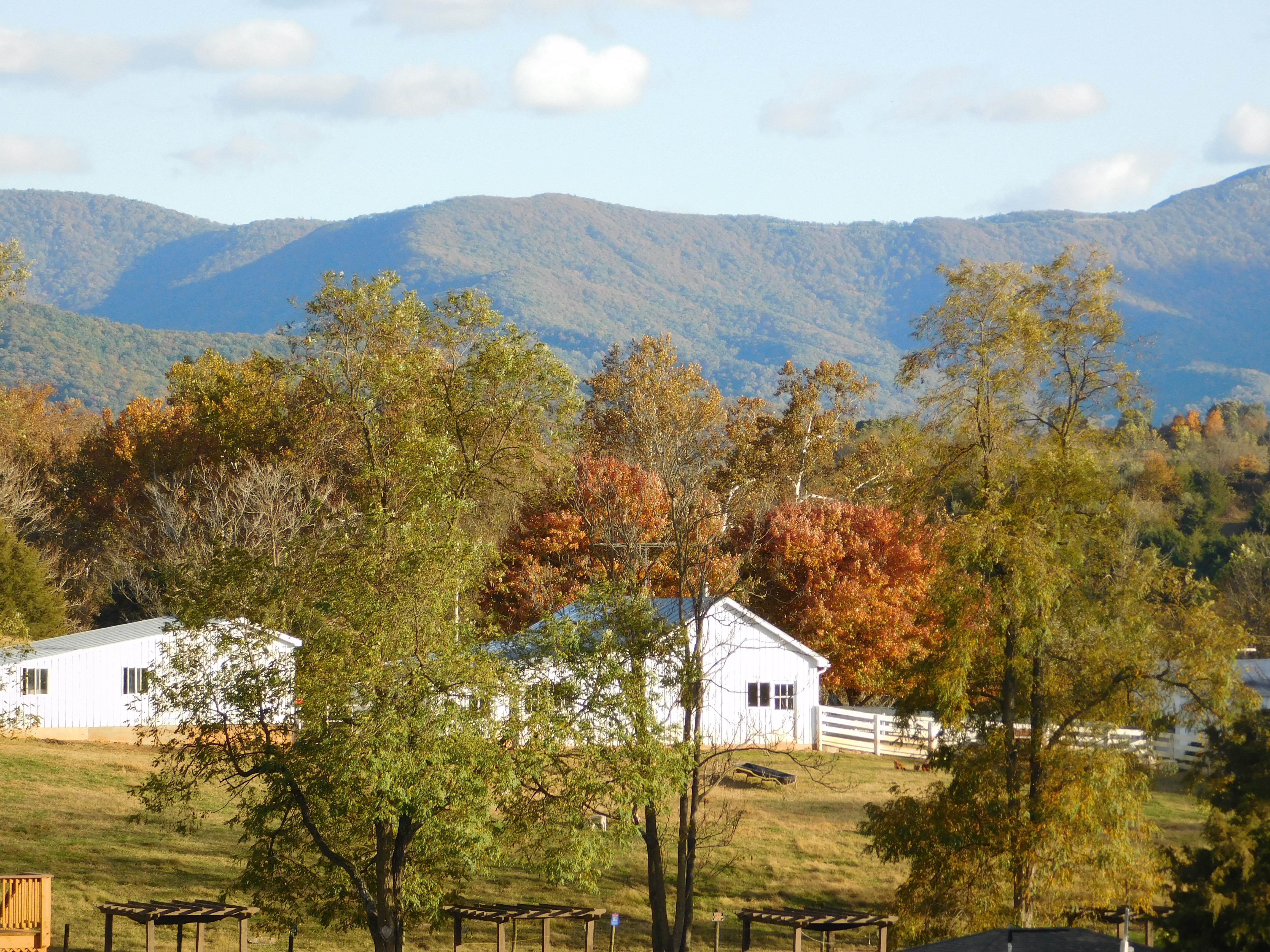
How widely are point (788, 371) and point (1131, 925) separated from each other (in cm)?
3845

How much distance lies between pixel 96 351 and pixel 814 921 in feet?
479

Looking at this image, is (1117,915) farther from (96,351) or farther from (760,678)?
(96,351)

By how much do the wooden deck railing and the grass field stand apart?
1944 mm

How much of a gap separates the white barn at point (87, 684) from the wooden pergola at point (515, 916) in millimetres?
20364

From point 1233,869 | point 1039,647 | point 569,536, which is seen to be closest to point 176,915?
point 1039,647

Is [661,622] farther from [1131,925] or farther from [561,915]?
[1131,925]

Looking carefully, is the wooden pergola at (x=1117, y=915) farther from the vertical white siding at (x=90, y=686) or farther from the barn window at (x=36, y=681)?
the barn window at (x=36, y=681)

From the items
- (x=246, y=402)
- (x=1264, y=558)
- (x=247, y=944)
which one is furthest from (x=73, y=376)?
(x=247, y=944)

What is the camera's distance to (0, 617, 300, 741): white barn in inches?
1538

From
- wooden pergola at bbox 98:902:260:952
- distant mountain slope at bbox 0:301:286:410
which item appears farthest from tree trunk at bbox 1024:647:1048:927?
distant mountain slope at bbox 0:301:286:410

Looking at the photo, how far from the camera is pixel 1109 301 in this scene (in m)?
22.2

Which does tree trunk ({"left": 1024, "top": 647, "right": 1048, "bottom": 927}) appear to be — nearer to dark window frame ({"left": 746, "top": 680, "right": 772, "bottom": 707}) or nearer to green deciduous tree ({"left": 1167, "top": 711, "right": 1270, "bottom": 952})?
green deciduous tree ({"left": 1167, "top": 711, "right": 1270, "bottom": 952})

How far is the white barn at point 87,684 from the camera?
39062 millimetres

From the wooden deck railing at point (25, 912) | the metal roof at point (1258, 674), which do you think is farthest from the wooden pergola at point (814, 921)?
the metal roof at point (1258, 674)
